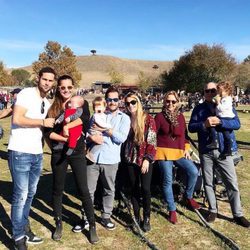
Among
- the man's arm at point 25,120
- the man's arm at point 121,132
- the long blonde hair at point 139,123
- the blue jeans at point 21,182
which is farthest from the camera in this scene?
the long blonde hair at point 139,123

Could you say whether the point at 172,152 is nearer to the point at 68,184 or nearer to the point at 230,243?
the point at 230,243

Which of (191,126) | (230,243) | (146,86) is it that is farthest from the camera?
(146,86)

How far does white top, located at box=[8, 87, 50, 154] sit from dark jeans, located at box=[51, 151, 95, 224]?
315 millimetres

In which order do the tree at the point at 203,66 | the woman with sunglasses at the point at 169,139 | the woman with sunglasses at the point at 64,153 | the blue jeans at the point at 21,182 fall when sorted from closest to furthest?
the blue jeans at the point at 21,182 → the woman with sunglasses at the point at 64,153 → the woman with sunglasses at the point at 169,139 → the tree at the point at 203,66

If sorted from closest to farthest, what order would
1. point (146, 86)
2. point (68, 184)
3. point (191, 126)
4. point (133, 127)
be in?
1. point (133, 127)
2. point (191, 126)
3. point (68, 184)
4. point (146, 86)

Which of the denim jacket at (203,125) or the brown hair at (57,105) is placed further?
the denim jacket at (203,125)

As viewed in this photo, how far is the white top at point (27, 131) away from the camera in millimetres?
3811

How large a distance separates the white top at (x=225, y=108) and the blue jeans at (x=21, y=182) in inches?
93.3

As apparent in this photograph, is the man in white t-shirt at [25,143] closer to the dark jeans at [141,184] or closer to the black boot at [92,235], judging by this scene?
the black boot at [92,235]

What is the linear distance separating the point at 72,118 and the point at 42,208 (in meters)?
2.22

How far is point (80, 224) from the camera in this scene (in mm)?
4805

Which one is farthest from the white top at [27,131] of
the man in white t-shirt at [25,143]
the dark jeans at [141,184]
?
the dark jeans at [141,184]

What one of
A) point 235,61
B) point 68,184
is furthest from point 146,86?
point 68,184

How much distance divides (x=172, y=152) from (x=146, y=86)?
7839 centimetres
